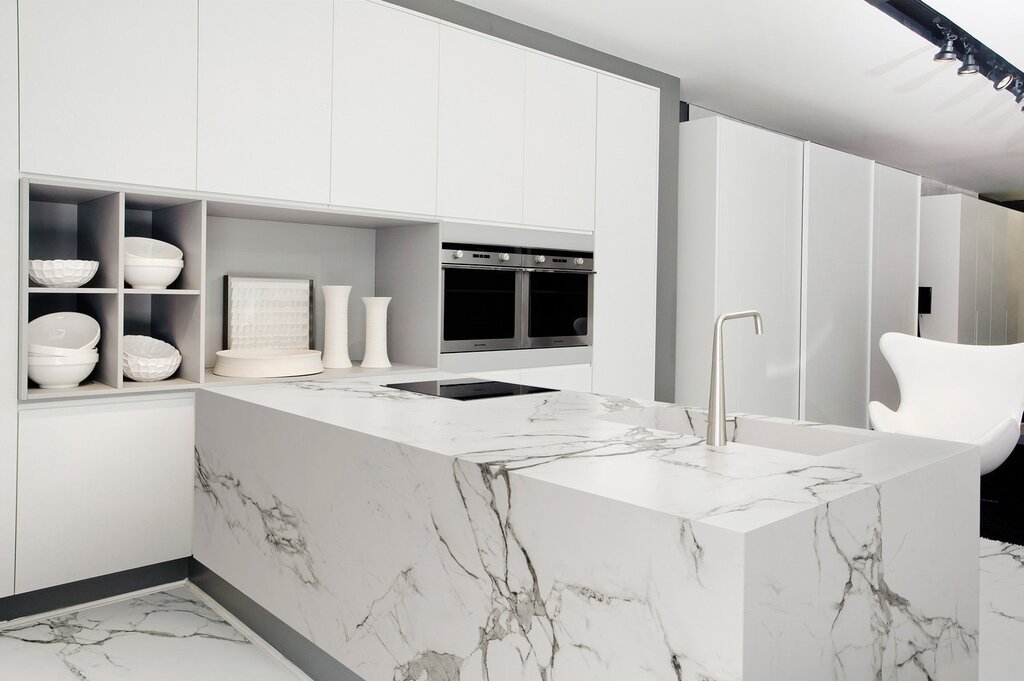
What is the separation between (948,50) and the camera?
12.3ft

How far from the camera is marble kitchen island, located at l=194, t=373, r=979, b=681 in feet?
Result: 3.64

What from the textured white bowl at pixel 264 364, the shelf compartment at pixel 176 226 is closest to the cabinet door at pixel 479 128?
the textured white bowl at pixel 264 364

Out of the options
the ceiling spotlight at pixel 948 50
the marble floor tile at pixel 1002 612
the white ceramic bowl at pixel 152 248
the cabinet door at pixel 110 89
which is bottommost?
the marble floor tile at pixel 1002 612

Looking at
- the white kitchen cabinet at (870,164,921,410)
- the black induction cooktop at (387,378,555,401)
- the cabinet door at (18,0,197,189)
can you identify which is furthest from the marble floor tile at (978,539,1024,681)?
the white kitchen cabinet at (870,164,921,410)

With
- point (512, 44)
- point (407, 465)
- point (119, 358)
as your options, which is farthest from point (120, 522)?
point (512, 44)

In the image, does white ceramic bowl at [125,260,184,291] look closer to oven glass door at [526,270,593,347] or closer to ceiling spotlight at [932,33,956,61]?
oven glass door at [526,270,593,347]

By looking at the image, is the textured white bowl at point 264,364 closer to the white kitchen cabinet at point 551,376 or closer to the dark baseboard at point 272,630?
the dark baseboard at point 272,630

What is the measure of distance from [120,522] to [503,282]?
6.28 feet

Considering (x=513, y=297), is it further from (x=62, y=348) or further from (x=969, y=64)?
(x=969, y=64)

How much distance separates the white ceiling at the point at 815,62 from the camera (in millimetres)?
3705

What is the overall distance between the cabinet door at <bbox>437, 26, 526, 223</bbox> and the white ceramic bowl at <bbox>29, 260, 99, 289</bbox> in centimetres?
144

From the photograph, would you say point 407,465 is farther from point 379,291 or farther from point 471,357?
point 379,291

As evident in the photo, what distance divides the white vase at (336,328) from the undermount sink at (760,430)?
1.66 metres

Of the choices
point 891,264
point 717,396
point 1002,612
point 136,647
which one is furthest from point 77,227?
point 891,264
